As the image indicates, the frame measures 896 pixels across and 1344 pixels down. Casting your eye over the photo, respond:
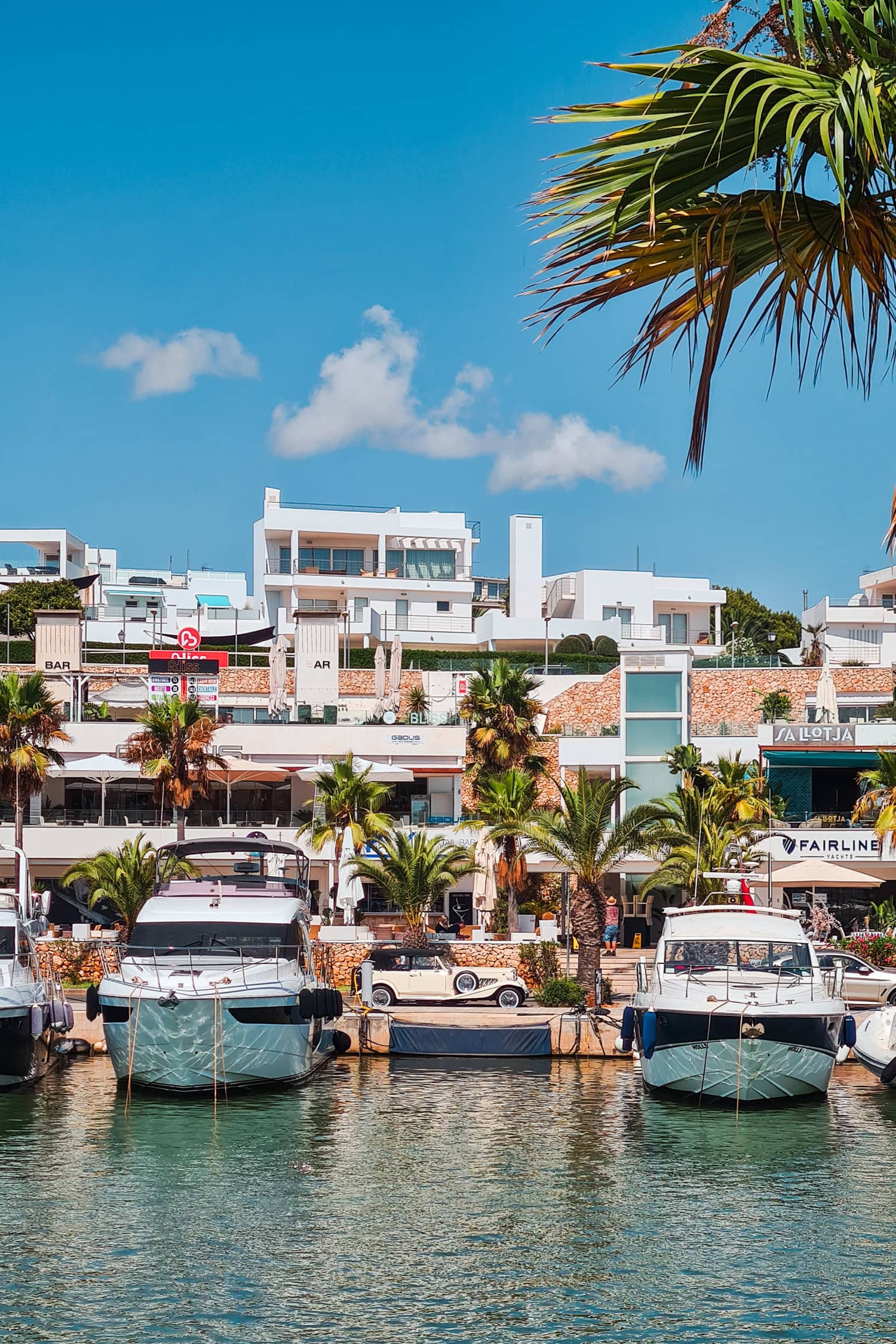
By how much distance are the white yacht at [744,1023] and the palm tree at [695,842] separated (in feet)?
36.0

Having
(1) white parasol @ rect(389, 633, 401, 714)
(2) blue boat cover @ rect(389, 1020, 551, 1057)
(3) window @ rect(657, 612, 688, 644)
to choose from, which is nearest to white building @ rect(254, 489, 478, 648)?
(3) window @ rect(657, 612, 688, 644)

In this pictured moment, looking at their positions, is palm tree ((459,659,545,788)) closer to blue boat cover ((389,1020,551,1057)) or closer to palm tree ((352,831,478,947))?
palm tree ((352,831,478,947))

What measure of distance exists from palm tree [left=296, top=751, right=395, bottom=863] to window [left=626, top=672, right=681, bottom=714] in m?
14.1

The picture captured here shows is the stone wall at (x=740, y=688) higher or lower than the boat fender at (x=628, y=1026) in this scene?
higher

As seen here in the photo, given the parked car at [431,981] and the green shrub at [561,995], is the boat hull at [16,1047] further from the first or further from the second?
the green shrub at [561,995]

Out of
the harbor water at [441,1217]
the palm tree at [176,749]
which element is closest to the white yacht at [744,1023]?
the harbor water at [441,1217]

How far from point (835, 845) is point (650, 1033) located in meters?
23.2

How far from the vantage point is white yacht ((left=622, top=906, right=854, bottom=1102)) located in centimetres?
2675

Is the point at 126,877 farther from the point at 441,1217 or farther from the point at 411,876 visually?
the point at 441,1217

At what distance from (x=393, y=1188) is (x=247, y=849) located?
14481 millimetres

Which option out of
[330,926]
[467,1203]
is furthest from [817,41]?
[330,926]

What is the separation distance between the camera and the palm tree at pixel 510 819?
44.7m

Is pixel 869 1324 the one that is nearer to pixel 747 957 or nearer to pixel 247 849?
pixel 747 957

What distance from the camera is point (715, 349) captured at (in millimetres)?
4820
